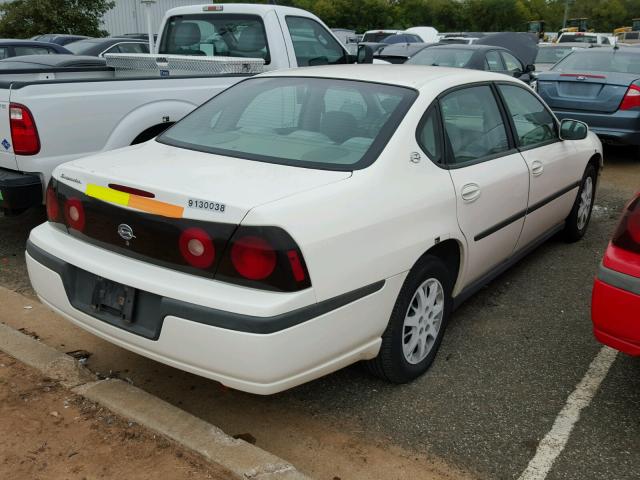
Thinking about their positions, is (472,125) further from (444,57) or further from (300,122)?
(444,57)

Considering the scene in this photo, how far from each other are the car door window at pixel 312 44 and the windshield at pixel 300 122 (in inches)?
119

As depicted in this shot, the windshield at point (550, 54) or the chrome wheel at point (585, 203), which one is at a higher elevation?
the windshield at point (550, 54)

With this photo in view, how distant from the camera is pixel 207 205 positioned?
8.43 feet

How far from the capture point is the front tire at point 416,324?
10.1ft

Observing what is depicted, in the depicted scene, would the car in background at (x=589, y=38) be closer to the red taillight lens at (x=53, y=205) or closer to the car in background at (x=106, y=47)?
the car in background at (x=106, y=47)

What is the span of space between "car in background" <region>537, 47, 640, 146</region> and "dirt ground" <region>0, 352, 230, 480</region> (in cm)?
735

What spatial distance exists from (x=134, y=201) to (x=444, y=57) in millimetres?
9004

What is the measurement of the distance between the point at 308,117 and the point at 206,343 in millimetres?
1488

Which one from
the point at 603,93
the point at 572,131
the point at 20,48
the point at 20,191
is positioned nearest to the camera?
the point at 20,191

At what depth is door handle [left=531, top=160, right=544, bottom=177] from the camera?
13.9ft

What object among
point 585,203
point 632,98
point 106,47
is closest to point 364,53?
point 585,203

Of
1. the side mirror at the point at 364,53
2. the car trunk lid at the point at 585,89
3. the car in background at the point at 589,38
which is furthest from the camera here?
the car in background at the point at 589,38

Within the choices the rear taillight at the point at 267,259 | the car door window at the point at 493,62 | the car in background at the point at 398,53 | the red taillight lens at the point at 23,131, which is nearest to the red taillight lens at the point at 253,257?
the rear taillight at the point at 267,259

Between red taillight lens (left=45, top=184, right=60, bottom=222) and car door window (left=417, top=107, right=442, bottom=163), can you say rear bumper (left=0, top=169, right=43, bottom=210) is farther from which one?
car door window (left=417, top=107, right=442, bottom=163)
